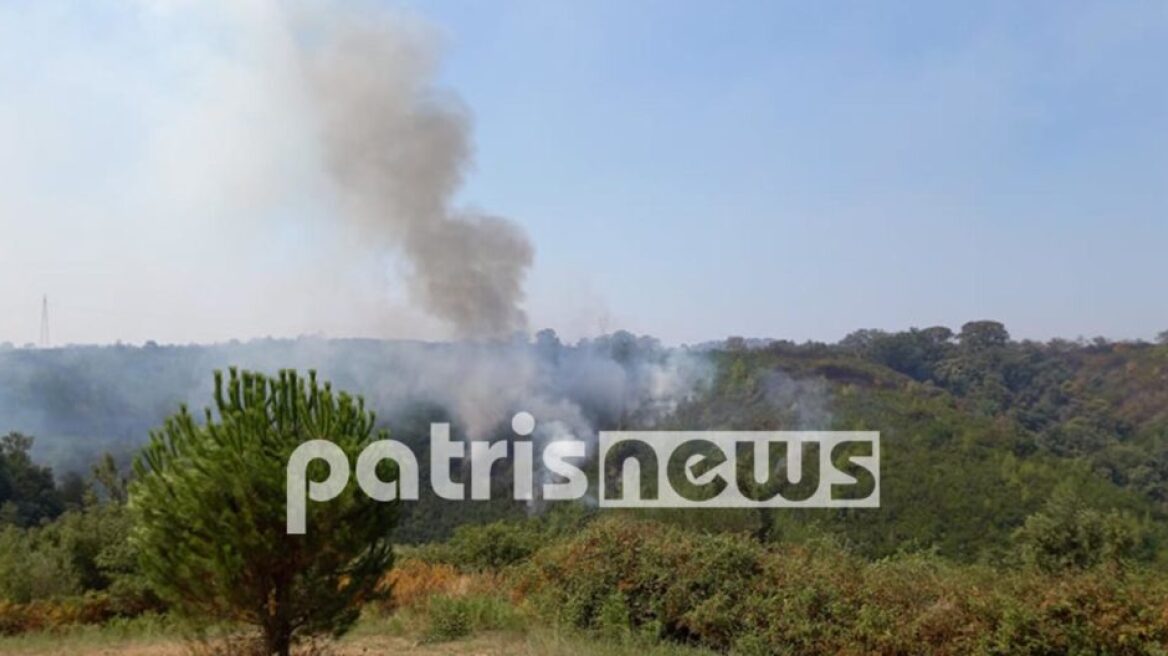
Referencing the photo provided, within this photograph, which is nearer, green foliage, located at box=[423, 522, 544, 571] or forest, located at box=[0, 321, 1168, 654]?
forest, located at box=[0, 321, 1168, 654]

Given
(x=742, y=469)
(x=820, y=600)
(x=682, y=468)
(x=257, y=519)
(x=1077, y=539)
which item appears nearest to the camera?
(x=257, y=519)

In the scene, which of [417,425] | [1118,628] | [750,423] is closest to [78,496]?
[417,425]

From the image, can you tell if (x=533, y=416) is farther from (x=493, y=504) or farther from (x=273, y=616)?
(x=273, y=616)

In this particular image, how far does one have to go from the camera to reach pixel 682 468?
37.0 meters

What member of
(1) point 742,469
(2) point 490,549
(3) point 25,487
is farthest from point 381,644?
(3) point 25,487

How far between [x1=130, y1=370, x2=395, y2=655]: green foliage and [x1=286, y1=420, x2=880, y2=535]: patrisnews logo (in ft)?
40.1

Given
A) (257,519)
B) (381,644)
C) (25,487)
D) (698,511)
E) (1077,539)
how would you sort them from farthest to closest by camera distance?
(25,487)
(698,511)
(1077,539)
(381,644)
(257,519)

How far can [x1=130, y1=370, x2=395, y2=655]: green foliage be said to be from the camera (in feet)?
19.8

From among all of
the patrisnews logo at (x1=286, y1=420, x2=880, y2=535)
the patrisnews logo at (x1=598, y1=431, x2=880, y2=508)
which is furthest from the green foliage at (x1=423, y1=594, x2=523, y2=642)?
the patrisnews logo at (x1=598, y1=431, x2=880, y2=508)

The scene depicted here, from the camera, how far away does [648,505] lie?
90.6ft

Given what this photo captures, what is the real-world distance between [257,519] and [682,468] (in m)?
31.8

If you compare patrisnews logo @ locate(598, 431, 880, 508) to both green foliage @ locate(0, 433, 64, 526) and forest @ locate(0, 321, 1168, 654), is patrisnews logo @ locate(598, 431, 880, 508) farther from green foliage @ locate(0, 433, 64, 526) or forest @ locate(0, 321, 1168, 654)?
green foliage @ locate(0, 433, 64, 526)

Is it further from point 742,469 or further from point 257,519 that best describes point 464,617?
point 742,469

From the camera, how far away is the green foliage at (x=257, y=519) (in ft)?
19.8
